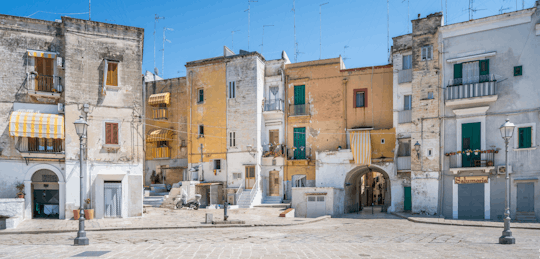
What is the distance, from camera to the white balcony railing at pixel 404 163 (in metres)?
26.3

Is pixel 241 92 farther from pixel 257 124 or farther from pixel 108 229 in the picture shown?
pixel 108 229

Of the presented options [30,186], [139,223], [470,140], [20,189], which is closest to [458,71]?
[470,140]

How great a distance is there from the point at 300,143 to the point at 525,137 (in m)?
15.5

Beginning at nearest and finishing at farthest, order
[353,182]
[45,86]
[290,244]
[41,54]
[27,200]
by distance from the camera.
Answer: [290,244] → [27,200] → [41,54] → [45,86] → [353,182]

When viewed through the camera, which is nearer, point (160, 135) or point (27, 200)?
point (27, 200)

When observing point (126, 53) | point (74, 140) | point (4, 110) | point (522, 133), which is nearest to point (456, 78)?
point (522, 133)

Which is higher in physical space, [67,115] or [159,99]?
[159,99]

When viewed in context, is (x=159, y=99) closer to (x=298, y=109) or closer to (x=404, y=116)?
(x=298, y=109)

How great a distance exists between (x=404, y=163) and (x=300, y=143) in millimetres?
8550

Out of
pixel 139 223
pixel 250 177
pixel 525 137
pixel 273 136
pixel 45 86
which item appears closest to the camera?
pixel 139 223

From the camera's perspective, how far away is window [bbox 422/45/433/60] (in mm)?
25122

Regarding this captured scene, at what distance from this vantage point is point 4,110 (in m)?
20.9

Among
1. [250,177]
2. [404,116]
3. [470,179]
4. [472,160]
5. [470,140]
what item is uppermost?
[404,116]

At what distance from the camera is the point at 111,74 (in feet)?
74.9
